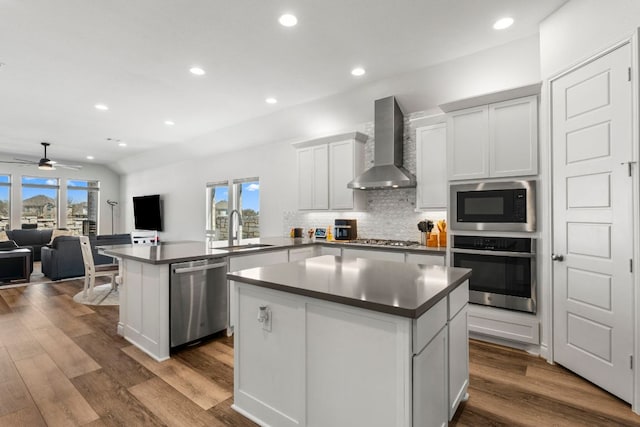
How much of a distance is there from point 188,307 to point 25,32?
3.03 meters

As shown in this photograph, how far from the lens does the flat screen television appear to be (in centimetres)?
895

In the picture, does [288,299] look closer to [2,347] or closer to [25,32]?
[2,347]

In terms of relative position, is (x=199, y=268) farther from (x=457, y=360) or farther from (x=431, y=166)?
(x=431, y=166)

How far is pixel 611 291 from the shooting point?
91.6 inches

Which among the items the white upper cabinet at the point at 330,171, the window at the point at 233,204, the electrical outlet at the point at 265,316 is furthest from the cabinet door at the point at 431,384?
the window at the point at 233,204

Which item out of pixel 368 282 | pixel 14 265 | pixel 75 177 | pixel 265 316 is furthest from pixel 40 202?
pixel 368 282

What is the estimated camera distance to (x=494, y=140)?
10.5 ft

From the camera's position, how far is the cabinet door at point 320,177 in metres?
4.91

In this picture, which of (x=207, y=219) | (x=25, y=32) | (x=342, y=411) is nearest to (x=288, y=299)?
(x=342, y=411)

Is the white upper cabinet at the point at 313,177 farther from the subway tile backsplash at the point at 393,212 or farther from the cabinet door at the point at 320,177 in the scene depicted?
the subway tile backsplash at the point at 393,212

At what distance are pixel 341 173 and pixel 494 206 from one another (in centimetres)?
218

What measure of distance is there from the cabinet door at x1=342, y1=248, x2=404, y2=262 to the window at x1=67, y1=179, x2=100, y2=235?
9337 millimetres

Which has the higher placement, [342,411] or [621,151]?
[621,151]

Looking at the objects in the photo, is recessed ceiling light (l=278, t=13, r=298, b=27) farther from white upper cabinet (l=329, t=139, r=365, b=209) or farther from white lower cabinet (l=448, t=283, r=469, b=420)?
white lower cabinet (l=448, t=283, r=469, b=420)
